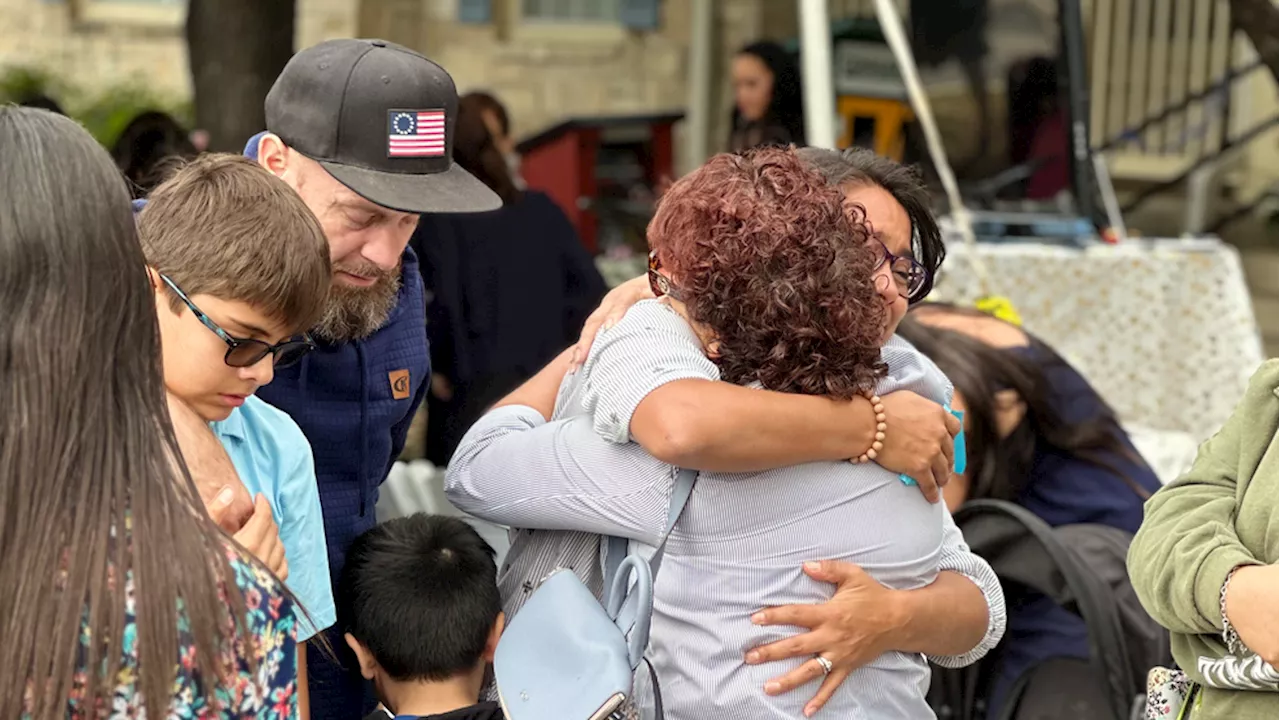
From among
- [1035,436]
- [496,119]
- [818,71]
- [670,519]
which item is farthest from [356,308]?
[818,71]

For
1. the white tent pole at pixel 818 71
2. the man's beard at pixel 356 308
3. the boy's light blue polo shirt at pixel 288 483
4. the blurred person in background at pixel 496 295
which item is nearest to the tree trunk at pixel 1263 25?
the white tent pole at pixel 818 71

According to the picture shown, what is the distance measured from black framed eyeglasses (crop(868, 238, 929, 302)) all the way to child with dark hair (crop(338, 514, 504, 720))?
2.49 feet

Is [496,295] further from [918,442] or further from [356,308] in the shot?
[918,442]

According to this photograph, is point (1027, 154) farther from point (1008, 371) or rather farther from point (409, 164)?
point (409, 164)

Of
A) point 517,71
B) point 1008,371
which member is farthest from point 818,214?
point 517,71

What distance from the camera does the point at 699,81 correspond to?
11508 mm

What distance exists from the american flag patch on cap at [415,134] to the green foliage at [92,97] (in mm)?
9031

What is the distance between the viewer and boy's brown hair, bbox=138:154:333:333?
5.81ft

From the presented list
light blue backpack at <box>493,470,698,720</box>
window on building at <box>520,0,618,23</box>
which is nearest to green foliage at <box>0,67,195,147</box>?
window on building at <box>520,0,618,23</box>

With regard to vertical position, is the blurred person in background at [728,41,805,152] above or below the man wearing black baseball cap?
below

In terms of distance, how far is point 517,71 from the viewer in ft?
Result: 38.6

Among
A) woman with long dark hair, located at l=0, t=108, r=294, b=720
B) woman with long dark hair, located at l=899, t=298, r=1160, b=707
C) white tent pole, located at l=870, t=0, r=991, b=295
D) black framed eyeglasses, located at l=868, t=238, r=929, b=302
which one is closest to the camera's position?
woman with long dark hair, located at l=0, t=108, r=294, b=720

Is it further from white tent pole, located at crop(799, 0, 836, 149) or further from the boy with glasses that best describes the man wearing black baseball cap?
white tent pole, located at crop(799, 0, 836, 149)

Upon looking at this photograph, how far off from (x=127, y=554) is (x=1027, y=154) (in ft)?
23.5
